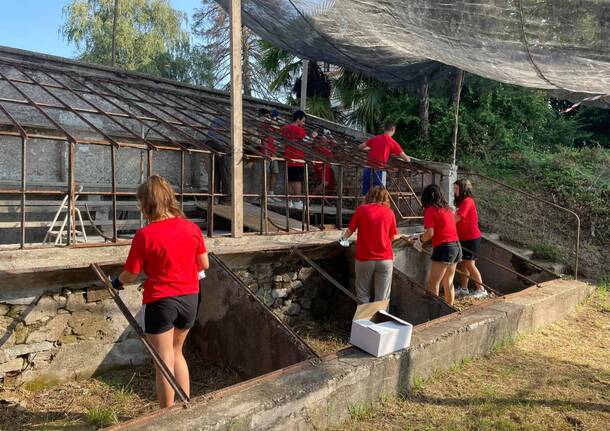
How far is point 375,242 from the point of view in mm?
4961

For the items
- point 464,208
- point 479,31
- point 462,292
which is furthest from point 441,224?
point 479,31

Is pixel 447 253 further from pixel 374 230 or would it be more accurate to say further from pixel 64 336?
pixel 64 336

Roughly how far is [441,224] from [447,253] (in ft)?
1.15

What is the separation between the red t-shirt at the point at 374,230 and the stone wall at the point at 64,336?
2.38 m

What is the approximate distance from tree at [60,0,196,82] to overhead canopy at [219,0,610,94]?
1759cm

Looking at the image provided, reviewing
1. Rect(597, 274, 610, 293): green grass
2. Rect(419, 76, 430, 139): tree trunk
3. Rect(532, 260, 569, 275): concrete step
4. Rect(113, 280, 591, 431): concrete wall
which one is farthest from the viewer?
Rect(419, 76, 430, 139): tree trunk

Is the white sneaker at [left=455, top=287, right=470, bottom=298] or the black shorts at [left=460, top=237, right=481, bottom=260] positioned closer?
the black shorts at [left=460, top=237, right=481, bottom=260]

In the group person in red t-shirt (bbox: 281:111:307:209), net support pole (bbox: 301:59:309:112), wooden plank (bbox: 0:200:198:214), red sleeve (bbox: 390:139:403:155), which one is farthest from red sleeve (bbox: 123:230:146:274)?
net support pole (bbox: 301:59:309:112)

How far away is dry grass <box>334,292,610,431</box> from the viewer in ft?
11.5

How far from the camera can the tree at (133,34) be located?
71.9ft

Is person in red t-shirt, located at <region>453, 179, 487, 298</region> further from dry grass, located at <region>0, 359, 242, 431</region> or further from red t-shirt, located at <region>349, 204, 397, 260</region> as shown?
dry grass, located at <region>0, 359, 242, 431</region>

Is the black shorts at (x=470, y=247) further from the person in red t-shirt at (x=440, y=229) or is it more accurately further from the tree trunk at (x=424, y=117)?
the tree trunk at (x=424, y=117)

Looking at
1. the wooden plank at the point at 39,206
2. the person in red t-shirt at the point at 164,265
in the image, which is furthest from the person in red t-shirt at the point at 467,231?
the wooden plank at the point at 39,206

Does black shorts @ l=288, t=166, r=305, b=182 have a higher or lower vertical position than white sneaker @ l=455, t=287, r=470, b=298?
higher
